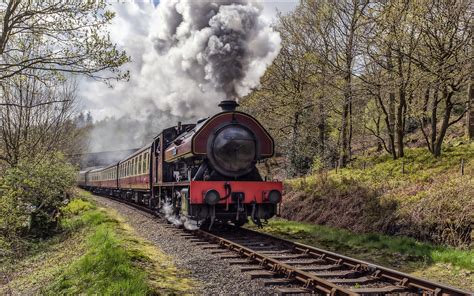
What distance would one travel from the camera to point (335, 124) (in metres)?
23.3

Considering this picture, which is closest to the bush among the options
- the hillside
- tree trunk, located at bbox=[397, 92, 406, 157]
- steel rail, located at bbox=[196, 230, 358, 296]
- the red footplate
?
the red footplate

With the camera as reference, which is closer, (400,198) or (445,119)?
(400,198)

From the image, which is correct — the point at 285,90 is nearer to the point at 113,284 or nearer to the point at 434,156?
the point at 434,156

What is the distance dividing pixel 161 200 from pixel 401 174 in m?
7.80

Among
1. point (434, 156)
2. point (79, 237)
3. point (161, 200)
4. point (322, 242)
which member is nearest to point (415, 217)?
point (322, 242)

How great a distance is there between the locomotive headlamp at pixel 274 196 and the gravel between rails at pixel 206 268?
95.0 inches

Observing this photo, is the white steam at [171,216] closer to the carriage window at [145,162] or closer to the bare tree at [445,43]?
the carriage window at [145,162]

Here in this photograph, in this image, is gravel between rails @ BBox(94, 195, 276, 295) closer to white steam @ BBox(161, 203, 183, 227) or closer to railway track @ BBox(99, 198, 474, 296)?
railway track @ BBox(99, 198, 474, 296)

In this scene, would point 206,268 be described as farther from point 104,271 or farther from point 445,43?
point 445,43

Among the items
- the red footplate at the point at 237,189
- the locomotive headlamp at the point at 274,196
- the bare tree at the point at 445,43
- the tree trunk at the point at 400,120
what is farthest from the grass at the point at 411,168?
the red footplate at the point at 237,189

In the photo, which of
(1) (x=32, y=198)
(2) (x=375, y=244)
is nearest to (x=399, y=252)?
(2) (x=375, y=244)

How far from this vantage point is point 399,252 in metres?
8.74

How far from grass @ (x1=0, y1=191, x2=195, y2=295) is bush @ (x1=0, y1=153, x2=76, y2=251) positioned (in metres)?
0.92

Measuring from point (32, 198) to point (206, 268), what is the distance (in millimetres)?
8015
